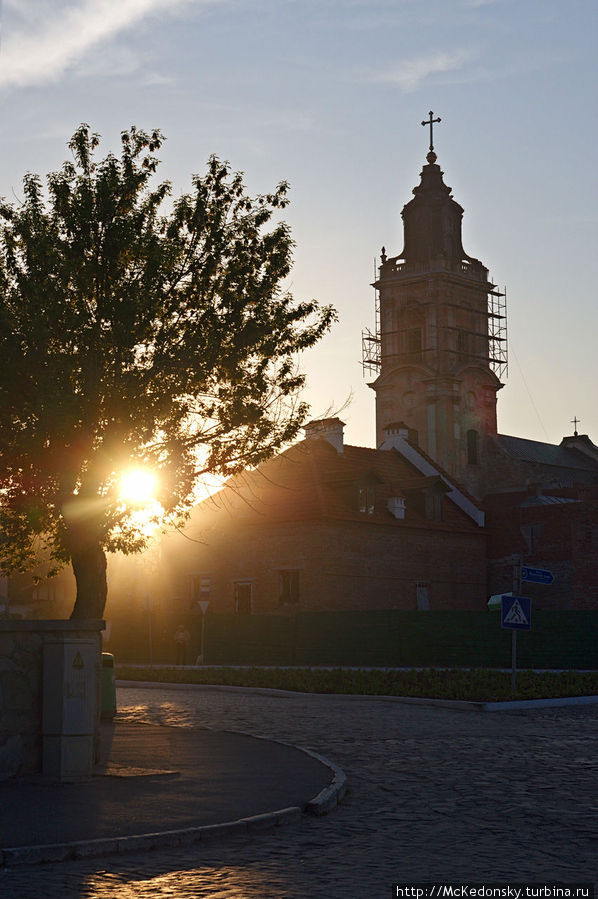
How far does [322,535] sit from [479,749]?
1266 inches

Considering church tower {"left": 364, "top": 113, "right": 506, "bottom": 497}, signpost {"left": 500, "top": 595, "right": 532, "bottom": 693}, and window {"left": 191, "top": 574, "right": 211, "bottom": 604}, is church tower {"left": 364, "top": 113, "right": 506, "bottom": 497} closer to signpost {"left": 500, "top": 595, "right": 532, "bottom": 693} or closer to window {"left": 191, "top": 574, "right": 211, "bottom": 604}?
window {"left": 191, "top": 574, "right": 211, "bottom": 604}

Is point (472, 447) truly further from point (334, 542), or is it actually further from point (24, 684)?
point (24, 684)

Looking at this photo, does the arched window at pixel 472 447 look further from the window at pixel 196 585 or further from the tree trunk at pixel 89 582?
the tree trunk at pixel 89 582

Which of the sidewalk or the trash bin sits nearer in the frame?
the sidewalk

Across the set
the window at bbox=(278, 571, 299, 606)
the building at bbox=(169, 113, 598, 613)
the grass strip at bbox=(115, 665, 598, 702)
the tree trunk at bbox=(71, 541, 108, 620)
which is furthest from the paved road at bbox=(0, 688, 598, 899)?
the window at bbox=(278, 571, 299, 606)

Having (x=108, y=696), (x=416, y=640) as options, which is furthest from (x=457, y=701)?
(x=416, y=640)

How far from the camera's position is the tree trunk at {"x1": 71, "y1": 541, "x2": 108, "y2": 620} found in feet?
71.8

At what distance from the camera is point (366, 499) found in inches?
2008

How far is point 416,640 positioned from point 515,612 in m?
14.9

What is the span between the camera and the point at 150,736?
16.9m

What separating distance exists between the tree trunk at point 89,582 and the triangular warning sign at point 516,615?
8.66m

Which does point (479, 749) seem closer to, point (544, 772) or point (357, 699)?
point (544, 772)

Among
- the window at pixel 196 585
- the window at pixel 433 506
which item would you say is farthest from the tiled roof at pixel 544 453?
the window at pixel 196 585

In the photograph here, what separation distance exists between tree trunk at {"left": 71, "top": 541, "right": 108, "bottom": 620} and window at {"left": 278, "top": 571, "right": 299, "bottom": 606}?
26.3 meters
